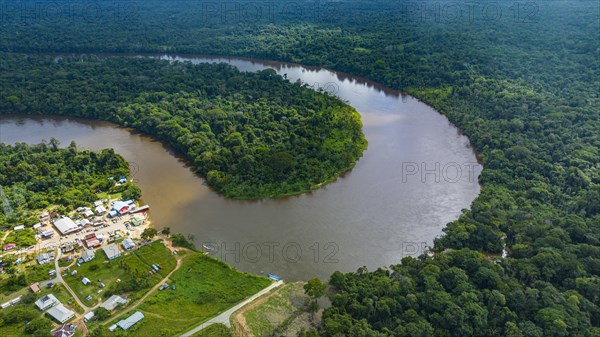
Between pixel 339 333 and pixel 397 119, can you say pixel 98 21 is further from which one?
pixel 339 333

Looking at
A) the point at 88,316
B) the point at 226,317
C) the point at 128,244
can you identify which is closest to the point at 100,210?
the point at 128,244

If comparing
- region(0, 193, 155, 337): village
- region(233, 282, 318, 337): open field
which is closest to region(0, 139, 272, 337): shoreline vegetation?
region(0, 193, 155, 337): village

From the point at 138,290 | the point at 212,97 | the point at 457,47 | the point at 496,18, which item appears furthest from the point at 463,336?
the point at 496,18

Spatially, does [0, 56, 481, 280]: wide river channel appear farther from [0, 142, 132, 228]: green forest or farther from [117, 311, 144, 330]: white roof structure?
[117, 311, 144, 330]: white roof structure

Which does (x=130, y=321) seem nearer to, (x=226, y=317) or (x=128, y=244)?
(x=226, y=317)

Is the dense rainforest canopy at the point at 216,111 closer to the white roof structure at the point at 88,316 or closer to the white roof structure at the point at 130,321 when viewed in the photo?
the white roof structure at the point at 130,321
